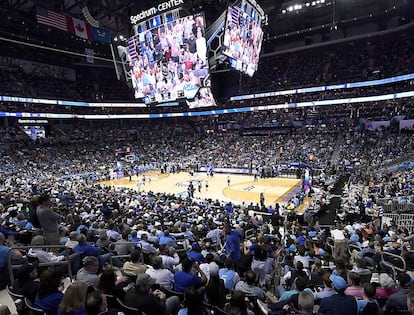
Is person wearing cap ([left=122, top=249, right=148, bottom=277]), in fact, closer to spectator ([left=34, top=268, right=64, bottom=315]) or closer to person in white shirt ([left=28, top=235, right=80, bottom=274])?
person in white shirt ([left=28, top=235, right=80, bottom=274])

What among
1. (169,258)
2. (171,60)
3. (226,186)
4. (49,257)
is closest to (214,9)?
(171,60)

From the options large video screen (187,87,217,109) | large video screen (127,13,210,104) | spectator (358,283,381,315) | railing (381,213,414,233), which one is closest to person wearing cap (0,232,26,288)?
spectator (358,283,381,315)

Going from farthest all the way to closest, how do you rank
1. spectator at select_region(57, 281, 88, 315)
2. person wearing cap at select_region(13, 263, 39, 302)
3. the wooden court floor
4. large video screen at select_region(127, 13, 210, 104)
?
the wooden court floor → large video screen at select_region(127, 13, 210, 104) → person wearing cap at select_region(13, 263, 39, 302) → spectator at select_region(57, 281, 88, 315)

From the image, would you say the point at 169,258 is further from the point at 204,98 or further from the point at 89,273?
the point at 204,98

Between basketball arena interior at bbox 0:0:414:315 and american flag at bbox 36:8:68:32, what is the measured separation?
0.43ft

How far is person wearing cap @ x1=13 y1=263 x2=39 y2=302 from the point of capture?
355 centimetres

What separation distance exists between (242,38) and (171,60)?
553 cm

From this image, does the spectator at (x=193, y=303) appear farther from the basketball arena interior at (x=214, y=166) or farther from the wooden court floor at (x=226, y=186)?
the wooden court floor at (x=226, y=186)

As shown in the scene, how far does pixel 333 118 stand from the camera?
39875 mm

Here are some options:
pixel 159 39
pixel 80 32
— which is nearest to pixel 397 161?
pixel 159 39

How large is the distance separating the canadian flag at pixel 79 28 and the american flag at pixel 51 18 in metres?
0.59

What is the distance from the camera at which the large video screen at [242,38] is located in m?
19.0

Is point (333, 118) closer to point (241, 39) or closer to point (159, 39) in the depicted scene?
point (241, 39)

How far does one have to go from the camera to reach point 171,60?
21.5 meters
